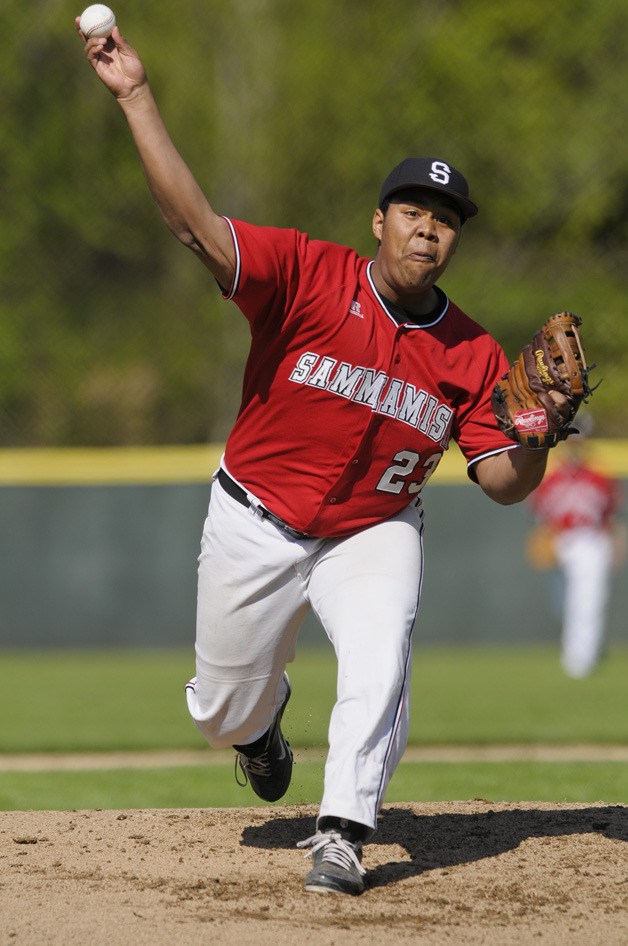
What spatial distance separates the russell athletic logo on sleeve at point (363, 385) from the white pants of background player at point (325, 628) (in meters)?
0.36

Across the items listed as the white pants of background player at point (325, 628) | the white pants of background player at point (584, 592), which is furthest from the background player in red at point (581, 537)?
the white pants of background player at point (325, 628)

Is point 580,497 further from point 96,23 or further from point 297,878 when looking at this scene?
point 96,23

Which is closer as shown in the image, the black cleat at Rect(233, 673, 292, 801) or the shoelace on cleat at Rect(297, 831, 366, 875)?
the shoelace on cleat at Rect(297, 831, 366, 875)

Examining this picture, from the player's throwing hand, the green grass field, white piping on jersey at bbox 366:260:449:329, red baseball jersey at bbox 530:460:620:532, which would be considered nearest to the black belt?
white piping on jersey at bbox 366:260:449:329

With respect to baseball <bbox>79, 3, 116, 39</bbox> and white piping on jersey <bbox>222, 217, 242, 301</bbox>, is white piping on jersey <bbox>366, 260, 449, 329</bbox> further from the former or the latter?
baseball <bbox>79, 3, 116, 39</bbox>

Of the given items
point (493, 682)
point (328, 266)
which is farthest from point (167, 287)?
point (328, 266)

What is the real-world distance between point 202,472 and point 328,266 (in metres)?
8.74

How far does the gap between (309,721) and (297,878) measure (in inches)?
176

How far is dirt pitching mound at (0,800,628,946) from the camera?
3.22 metres

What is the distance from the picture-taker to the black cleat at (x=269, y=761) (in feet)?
14.7

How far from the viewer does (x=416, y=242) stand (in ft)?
12.5

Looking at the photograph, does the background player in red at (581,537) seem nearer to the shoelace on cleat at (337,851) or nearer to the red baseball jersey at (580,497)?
the red baseball jersey at (580,497)

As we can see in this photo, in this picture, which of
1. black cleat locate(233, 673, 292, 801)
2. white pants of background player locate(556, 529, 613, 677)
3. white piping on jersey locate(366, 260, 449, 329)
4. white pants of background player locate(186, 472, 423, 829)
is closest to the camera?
white pants of background player locate(186, 472, 423, 829)

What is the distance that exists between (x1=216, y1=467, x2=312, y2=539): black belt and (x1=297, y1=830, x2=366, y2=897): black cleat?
0.87 meters
